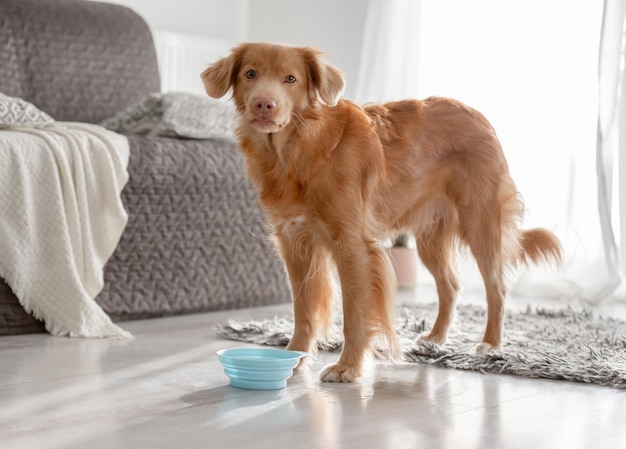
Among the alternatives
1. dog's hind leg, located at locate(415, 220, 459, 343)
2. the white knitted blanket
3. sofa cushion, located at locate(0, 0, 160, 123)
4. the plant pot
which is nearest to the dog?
dog's hind leg, located at locate(415, 220, 459, 343)

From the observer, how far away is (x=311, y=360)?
247cm

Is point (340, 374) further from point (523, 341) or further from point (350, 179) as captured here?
point (523, 341)

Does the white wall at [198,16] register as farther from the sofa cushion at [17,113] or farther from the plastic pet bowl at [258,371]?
the plastic pet bowl at [258,371]

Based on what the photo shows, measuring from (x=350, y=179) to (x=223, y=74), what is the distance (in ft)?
1.30

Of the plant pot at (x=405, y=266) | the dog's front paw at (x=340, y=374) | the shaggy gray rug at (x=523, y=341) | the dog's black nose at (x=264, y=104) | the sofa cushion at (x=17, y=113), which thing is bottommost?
the plant pot at (x=405, y=266)

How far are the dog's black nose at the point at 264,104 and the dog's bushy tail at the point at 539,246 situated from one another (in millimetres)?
1044

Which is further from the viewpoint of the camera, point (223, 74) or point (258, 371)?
point (223, 74)

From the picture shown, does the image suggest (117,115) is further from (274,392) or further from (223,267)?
(274,392)

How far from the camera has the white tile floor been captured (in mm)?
1683

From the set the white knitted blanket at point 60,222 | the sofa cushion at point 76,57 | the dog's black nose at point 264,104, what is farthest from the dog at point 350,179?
the sofa cushion at point 76,57

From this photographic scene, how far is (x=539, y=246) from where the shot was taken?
2.80 m

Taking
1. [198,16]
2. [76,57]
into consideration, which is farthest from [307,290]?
[198,16]

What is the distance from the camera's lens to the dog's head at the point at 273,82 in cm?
212

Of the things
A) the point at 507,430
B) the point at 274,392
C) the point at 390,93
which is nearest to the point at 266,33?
the point at 390,93
